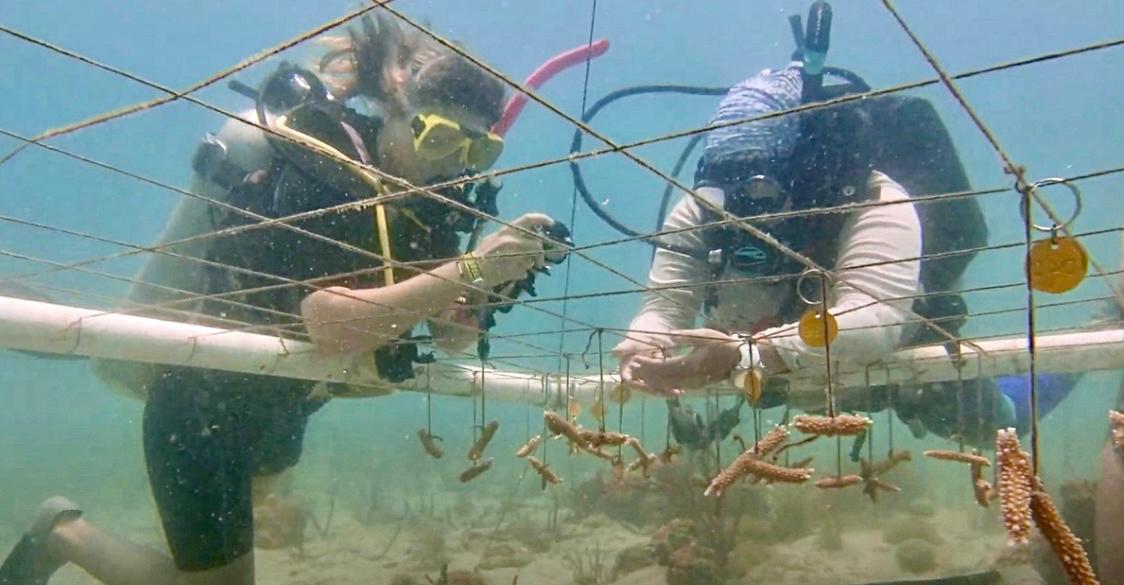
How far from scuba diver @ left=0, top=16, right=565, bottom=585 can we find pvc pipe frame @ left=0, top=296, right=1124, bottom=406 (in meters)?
0.21

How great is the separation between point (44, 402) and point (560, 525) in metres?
68.8

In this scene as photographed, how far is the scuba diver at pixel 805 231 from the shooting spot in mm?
4062

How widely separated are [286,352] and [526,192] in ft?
164

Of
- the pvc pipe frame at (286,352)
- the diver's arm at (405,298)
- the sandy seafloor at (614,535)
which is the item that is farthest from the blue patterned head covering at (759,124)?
the sandy seafloor at (614,535)

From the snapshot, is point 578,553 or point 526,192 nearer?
point 578,553

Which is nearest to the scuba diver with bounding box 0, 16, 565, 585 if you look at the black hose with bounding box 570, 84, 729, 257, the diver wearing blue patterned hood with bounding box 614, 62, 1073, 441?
the black hose with bounding box 570, 84, 729, 257

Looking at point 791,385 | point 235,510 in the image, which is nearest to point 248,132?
point 235,510

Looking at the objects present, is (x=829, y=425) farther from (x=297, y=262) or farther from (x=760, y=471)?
(x=297, y=262)

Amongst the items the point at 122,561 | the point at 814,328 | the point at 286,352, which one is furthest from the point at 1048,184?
the point at 122,561

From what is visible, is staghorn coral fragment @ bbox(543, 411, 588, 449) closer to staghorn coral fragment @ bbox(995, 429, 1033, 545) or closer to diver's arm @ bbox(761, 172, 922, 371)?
diver's arm @ bbox(761, 172, 922, 371)

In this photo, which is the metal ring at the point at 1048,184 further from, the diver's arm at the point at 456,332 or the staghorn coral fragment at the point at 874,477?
the diver's arm at the point at 456,332

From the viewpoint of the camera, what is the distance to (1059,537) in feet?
4.62

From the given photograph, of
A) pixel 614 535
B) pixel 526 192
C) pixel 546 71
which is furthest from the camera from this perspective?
pixel 526 192

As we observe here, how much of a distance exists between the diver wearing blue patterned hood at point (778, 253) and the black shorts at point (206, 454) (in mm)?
2739
